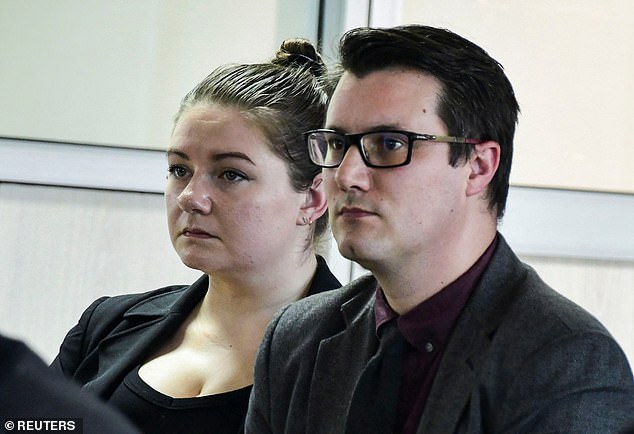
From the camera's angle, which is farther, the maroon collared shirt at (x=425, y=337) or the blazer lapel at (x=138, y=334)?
the blazer lapel at (x=138, y=334)

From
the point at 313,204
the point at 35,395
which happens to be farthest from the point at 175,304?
the point at 35,395

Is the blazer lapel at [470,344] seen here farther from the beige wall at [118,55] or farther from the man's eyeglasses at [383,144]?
the beige wall at [118,55]

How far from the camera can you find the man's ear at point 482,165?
5.71ft

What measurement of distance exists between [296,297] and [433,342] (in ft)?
2.18

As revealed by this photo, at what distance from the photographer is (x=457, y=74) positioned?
1.75m

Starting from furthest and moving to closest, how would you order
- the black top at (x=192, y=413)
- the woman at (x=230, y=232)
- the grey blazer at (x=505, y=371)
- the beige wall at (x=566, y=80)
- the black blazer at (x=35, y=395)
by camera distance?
the beige wall at (x=566, y=80) → the woman at (x=230, y=232) → the black top at (x=192, y=413) → the grey blazer at (x=505, y=371) → the black blazer at (x=35, y=395)

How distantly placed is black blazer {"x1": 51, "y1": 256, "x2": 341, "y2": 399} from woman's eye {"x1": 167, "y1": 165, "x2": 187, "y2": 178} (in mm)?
260

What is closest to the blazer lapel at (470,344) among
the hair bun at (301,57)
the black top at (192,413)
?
the black top at (192,413)

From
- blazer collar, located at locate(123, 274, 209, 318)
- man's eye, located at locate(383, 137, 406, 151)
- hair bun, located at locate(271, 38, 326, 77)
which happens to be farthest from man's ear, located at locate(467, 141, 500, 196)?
→ blazer collar, located at locate(123, 274, 209, 318)

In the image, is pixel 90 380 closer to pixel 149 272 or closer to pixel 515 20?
pixel 149 272

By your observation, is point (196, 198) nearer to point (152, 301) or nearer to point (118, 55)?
point (152, 301)

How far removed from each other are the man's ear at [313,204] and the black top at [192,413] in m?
0.39

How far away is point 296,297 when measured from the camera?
230cm

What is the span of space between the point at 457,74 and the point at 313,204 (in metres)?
0.64
